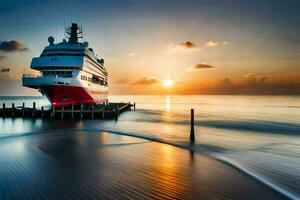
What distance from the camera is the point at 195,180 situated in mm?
10039

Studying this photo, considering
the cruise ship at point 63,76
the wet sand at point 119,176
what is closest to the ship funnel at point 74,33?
the cruise ship at point 63,76

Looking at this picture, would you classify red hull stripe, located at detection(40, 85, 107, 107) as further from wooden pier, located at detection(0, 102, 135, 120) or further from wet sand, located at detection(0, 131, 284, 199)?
wet sand, located at detection(0, 131, 284, 199)

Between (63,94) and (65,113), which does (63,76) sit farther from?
(65,113)

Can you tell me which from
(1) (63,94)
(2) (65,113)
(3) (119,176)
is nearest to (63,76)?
(1) (63,94)

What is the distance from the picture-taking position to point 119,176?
1051cm

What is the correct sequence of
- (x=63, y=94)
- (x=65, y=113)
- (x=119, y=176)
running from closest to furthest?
(x=119, y=176) → (x=65, y=113) → (x=63, y=94)

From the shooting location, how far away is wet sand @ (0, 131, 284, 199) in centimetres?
848

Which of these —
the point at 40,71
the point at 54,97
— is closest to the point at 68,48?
the point at 40,71

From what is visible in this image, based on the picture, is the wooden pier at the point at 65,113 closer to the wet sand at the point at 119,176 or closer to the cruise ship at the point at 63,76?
the cruise ship at the point at 63,76

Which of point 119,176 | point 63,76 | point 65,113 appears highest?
point 63,76

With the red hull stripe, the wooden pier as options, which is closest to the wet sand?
the wooden pier

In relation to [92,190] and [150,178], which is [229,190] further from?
[92,190]

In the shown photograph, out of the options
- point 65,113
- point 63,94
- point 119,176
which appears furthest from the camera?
point 63,94

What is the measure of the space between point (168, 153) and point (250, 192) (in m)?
7.35
